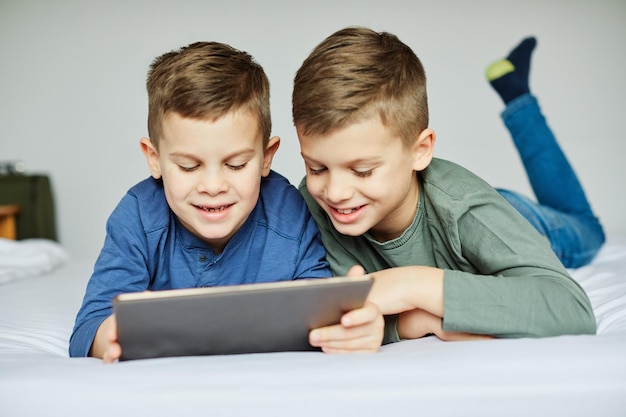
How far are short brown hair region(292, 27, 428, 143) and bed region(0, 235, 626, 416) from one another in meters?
0.42

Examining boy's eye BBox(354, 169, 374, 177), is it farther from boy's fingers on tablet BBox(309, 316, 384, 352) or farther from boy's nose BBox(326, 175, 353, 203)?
boy's fingers on tablet BBox(309, 316, 384, 352)

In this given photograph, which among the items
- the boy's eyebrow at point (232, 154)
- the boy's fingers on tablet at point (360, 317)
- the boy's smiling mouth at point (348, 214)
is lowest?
the boy's fingers on tablet at point (360, 317)

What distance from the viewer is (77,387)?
0.84 m

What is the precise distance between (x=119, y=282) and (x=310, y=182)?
0.39m

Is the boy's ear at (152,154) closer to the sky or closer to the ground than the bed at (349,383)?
closer to the sky

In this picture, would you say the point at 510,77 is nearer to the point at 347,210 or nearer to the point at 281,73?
the point at 347,210

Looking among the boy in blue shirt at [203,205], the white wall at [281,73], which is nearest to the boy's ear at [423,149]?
the boy in blue shirt at [203,205]

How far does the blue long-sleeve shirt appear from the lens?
1250mm

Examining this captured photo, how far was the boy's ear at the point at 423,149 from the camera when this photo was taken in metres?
1.27

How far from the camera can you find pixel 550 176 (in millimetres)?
2127

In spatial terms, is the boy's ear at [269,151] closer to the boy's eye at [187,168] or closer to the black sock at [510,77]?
the boy's eye at [187,168]

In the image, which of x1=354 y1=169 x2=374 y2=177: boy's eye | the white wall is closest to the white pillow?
the white wall

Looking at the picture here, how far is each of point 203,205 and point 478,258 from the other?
19.2 inches

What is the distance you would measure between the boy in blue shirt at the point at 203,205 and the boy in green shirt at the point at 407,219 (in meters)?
0.09
